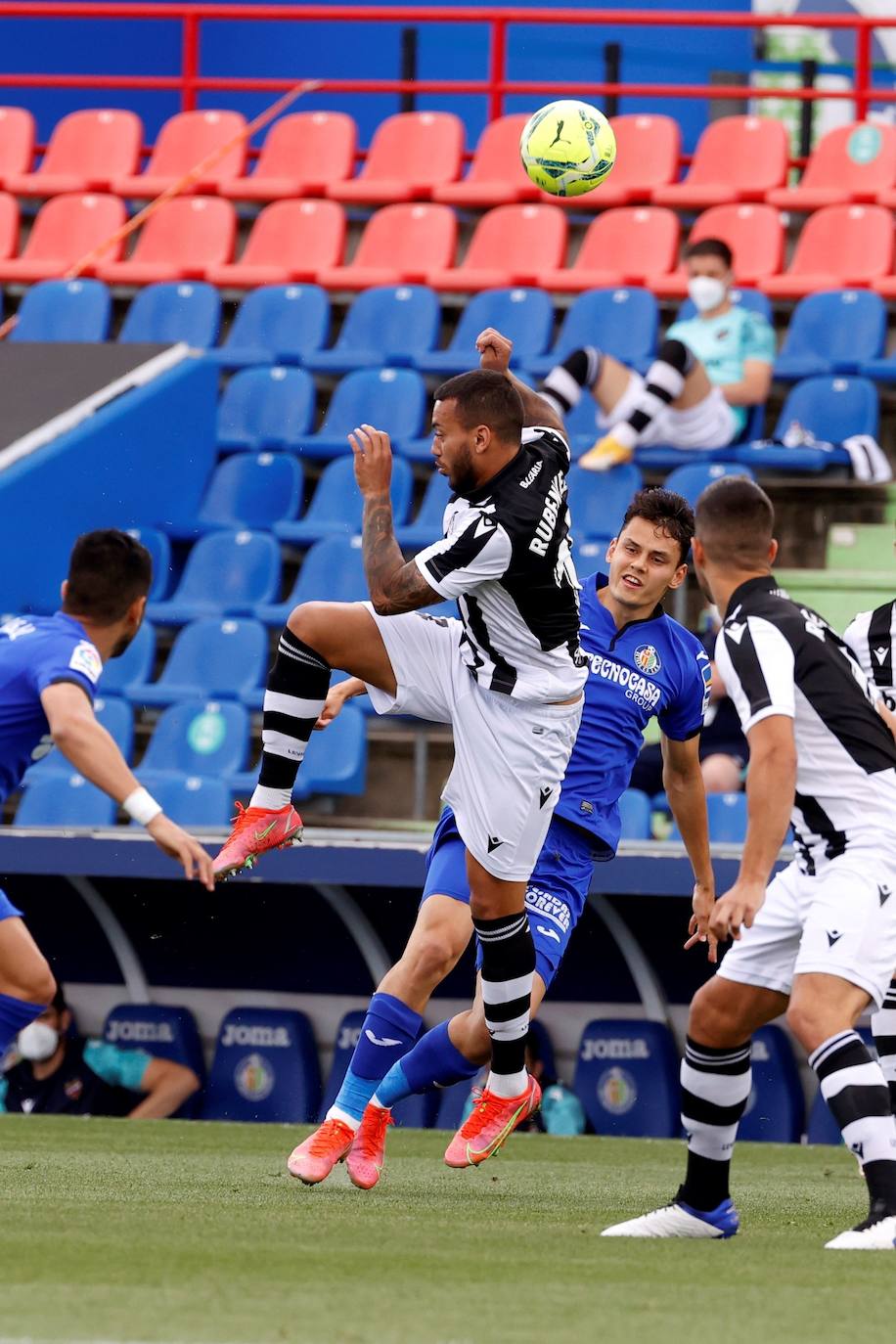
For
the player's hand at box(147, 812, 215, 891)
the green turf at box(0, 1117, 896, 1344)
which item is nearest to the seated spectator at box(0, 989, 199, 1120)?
the green turf at box(0, 1117, 896, 1344)

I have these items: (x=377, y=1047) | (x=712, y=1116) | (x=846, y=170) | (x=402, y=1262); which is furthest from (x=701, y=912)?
(x=846, y=170)

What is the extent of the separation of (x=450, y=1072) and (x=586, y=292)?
7.37 metres

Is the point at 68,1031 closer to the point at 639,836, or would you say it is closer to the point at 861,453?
the point at 639,836

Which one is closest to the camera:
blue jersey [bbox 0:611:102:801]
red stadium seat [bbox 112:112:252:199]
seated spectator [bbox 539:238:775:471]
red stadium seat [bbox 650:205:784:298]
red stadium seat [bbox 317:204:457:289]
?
blue jersey [bbox 0:611:102:801]

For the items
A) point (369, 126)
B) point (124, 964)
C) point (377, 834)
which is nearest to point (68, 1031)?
point (124, 964)

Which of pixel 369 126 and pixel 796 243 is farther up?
pixel 369 126

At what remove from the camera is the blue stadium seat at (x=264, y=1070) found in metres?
9.98

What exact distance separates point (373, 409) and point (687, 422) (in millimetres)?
1899

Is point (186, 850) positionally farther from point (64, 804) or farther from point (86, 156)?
point (86, 156)

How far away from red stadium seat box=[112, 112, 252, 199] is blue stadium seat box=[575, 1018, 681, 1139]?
742 centimetres

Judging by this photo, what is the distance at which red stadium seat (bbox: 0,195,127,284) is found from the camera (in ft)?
47.6

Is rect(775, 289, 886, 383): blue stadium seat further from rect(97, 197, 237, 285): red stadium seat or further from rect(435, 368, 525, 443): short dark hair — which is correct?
rect(435, 368, 525, 443): short dark hair

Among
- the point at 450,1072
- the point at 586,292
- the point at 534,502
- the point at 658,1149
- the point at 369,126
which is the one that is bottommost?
the point at 658,1149

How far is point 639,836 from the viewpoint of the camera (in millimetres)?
9609
